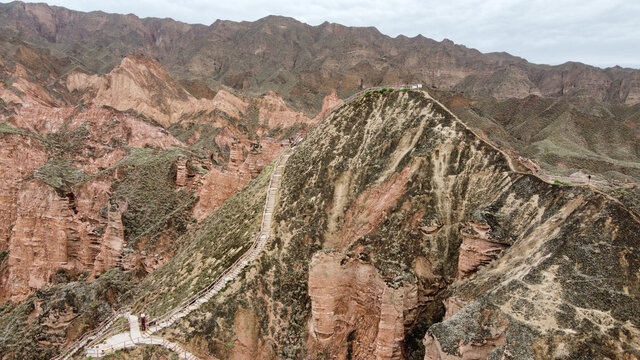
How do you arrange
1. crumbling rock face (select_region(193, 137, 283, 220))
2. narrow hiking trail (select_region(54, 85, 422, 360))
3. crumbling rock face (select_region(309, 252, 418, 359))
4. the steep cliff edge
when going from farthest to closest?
crumbling rock face (select_region(193, 137, 283, 220)) → narrow hiking trail (select_region(54, 85, 422, 360)) → crumbling rock face (select_region(309, 252, 418, 359)) → the steep cliff edge

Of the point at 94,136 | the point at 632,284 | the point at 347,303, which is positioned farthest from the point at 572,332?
the point at 94,136

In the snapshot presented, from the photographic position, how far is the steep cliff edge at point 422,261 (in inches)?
761

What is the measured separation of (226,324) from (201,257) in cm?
946

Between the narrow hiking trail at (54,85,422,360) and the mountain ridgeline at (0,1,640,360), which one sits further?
the narrow hiking trail at (54,85,422,360)

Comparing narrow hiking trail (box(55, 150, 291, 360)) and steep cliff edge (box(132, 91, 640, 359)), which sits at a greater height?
steep cliff edge (box(132, 91, 640, 359))

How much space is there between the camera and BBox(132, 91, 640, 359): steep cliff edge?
19.3 meters

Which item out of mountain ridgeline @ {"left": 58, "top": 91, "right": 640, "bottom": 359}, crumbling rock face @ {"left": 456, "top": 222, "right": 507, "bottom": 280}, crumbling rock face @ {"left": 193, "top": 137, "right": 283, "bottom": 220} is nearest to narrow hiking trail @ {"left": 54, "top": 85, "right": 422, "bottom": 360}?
mountain ridgeline @ {"left": 58, "top": 91, "right": 640, "bottom": 359}

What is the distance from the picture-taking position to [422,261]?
28859mm

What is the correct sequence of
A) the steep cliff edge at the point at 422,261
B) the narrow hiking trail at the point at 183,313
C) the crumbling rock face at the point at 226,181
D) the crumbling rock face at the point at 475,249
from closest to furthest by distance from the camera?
the steep cliff edge at the point at 422,261
the crumbling rock face at the point at 475,249
the narrow hiking trail at the point at 183,313
the crumbling rock face at the point at 226,181

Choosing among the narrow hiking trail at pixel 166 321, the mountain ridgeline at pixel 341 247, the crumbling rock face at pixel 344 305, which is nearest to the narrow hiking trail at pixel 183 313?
the narrow hiking trail at pixel 166 321

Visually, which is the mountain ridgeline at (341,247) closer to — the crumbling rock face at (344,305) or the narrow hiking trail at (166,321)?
the crumbling rock face at (344,305)

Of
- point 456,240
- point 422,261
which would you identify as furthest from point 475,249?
point 422,261

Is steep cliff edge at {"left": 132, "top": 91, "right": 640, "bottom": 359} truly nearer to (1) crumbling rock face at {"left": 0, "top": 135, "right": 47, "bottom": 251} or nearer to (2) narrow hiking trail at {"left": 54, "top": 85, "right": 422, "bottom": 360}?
(2) narrow hiking trail at {"left": 54, "top": 85, "right": 422, "bottom": 360}

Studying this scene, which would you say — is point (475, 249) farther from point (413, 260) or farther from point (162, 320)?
point (162, 320)
